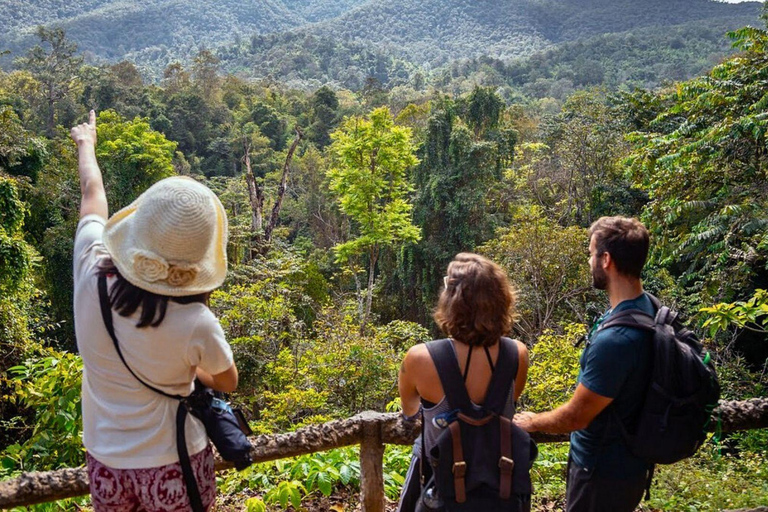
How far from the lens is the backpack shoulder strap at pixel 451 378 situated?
1.66m

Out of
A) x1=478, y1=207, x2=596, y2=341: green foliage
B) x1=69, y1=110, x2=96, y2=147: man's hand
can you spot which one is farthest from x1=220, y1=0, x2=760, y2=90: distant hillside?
x1=69, y1=110, x2=96, y2=147: man's hand

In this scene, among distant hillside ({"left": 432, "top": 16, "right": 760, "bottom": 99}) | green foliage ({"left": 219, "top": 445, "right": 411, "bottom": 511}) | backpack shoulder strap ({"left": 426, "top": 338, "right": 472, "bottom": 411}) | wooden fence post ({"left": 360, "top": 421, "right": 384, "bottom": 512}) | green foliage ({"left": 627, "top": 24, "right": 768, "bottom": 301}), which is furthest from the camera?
distant hillside ({"left": 432, "top": 16, "right": 760, "bottom": 99})

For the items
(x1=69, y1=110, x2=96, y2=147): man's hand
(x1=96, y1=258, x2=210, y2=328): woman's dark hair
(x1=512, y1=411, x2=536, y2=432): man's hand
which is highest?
(x1=69, y1=110, x2=96, y2=147): man's hand

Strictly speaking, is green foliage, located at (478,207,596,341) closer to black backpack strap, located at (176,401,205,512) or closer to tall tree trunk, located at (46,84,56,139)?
black backpack strap, located at (176,401,205,512)

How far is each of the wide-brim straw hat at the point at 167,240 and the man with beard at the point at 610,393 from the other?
113cm

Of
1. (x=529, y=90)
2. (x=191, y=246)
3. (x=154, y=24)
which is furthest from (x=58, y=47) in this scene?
(x=154, y=24)

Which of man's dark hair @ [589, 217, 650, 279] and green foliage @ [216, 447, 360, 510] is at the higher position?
man's dark hair @ [589, 217, 650, 279]

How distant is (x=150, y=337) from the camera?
4.52 ft

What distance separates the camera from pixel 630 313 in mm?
1860

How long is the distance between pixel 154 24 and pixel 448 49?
5888 centimetres

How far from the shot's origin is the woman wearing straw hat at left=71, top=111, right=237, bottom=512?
1379 mm

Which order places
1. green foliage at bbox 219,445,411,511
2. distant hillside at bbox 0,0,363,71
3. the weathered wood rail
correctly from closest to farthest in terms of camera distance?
the weathered wood rail → green foliage at bbox 219,445,411,511 → distant hillside at bbox 0,0,363,71

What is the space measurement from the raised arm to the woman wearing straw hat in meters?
0.16

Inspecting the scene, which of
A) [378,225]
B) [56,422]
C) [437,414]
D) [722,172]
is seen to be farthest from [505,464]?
[378,225]
